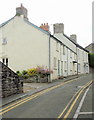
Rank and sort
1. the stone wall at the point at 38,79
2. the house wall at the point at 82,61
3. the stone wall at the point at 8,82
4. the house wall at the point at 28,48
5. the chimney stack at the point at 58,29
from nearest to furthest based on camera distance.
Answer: the stone wall at the point at 8,82 < the stone wall at the point at 38,79 < the house wall at the point at 28,48 < the chimney stack at the point at 58,29 < the house wall at the point at 82,61

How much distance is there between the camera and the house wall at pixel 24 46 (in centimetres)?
2680

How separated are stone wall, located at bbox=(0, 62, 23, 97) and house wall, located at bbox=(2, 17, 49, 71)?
11.5 metres

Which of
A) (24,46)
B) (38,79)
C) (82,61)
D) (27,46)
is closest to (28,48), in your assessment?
(27,46)

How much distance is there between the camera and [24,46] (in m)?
28.3

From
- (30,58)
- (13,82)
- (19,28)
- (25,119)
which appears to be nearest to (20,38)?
(19,28)

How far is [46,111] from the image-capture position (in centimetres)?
906

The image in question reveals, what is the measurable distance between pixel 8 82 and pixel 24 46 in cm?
1491

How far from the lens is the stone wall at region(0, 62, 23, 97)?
1303 centimetres

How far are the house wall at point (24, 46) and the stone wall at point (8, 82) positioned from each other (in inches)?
452

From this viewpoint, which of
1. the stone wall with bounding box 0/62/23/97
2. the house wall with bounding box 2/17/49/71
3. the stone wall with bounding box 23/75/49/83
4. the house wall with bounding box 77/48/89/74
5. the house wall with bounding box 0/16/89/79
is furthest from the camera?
the house wall with bounding box 77/48/89/74

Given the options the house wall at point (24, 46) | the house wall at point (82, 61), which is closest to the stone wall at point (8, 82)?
the house wall at point (24, 46)

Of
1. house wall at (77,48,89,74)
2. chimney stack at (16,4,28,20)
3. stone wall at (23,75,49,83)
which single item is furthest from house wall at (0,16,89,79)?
house wall at (77,48,89,74)

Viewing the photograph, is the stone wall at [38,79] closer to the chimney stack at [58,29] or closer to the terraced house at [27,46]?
the terraced house at [27,46]

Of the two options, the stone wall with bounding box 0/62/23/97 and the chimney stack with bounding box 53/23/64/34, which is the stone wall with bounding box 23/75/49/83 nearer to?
the stone wall with bounding box 0/62/23/97
